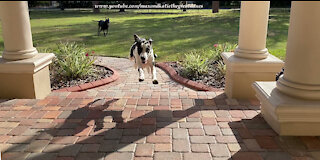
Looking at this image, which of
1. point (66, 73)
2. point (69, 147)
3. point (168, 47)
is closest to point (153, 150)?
point (69, 147)

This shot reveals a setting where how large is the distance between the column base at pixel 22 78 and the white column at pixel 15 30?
0.47 feet

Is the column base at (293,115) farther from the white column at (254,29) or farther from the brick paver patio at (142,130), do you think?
the white column at (254,29)

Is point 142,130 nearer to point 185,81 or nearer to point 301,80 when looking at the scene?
point 301,80

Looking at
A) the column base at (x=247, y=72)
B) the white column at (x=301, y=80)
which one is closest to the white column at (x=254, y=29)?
the column base at (x=247, y=72)

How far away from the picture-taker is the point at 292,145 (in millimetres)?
3340

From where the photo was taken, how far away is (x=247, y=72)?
4949mm

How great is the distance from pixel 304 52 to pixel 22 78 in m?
4.32

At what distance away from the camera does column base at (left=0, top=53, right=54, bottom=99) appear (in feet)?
15.9

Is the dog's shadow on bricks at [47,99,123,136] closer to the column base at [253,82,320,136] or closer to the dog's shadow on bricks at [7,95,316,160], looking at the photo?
the dog's shadow on bricks at [7,95,316,160]

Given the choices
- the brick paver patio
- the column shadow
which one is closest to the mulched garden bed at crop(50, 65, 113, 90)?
the brick paver patio

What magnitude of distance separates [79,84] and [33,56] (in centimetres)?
151

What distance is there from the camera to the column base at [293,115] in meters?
3.36

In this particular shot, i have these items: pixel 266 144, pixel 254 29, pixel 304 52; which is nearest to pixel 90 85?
pixel 254 29

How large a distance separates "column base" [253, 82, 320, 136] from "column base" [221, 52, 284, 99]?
122 cm
